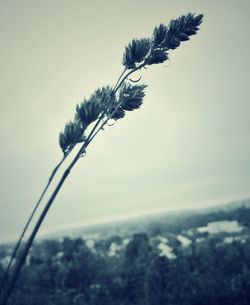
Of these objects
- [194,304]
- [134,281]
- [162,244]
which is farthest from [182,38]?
[162,244]

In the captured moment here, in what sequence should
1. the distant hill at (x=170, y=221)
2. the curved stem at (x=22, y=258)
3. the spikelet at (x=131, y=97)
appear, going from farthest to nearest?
the distant hill at (x=170, y=221)
the spikelet at (x=131, y=97)
the curved stem at (x=22, y=258)

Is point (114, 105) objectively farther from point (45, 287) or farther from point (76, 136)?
point (45, 287)

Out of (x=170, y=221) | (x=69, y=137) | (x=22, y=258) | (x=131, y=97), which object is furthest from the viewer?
(x=170, y=221)

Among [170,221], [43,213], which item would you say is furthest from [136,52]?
[170,221]

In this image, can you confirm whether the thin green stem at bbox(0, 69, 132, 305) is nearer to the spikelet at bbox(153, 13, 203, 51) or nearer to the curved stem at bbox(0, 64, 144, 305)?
the curved stem at bbox(0, 64, 144, 305)

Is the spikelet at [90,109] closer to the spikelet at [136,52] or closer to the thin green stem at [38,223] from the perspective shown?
the thin green stem at [38,223]

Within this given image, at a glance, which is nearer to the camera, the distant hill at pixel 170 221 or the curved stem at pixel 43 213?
the curved stem at pixel 43 213

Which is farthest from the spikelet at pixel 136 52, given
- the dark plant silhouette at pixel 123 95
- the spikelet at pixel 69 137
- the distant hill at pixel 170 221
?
the distant hill at pixel 170 221

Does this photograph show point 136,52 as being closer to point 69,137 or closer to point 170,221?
point 69,137
